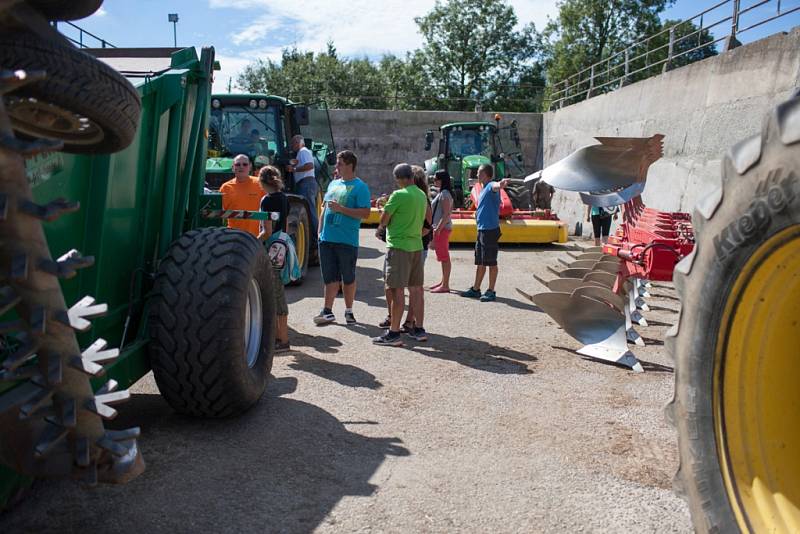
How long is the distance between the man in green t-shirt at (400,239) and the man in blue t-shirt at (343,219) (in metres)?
0.39

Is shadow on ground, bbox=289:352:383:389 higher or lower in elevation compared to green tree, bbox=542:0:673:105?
lower

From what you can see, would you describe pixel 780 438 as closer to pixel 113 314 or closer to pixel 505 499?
pixel 505 499

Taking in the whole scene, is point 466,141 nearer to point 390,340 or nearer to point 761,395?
point 390,340

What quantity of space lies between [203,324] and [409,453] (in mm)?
1326

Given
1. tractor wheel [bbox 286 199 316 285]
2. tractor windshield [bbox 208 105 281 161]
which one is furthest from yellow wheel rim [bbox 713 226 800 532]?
tractor windshield [bbox 208 105 281 161]

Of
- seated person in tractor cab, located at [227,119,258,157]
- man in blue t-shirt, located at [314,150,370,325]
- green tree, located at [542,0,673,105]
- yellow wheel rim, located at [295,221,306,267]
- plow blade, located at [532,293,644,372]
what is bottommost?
plow blade, located at [532,293,644,372]

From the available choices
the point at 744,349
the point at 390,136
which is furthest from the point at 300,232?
the point at 390,136

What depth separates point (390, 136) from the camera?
955 inches

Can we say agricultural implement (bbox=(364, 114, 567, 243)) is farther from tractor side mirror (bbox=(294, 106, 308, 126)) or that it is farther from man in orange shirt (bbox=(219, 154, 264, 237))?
man in orange shirt (bbox=(219, 154, 264, 237))

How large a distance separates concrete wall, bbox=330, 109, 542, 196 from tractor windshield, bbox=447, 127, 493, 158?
21.4ft

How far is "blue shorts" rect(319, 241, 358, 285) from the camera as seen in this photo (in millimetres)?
6984

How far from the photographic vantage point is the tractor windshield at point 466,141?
694 inches

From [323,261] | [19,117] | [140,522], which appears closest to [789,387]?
[19,117]

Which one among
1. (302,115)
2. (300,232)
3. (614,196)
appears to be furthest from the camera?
(302,115)
